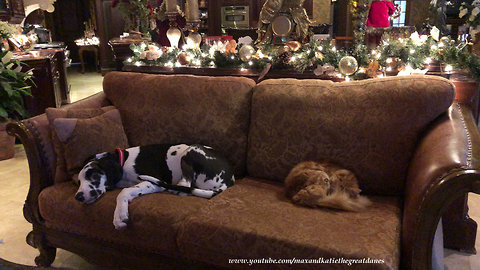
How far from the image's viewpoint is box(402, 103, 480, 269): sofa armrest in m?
1.45

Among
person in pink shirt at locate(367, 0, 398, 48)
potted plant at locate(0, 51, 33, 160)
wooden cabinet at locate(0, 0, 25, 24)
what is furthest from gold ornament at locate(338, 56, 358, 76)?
wooden cabinet at locate(0, 0, 25, 24)

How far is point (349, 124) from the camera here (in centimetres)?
214

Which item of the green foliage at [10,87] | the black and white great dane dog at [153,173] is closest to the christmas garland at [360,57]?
the black and white great dane dog at [153,173]

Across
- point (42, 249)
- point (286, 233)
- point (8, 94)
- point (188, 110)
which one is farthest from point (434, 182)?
point (8, 94)

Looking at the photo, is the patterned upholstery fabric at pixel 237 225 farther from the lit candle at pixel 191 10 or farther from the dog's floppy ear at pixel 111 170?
the lit candle at pixel 191 10

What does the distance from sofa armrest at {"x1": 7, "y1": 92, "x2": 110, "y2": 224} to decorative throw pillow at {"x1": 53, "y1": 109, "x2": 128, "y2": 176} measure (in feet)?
0.33

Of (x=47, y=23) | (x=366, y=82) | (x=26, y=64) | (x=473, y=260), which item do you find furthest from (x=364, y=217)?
(x=47, y=23)

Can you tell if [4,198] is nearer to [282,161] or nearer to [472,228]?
[282,161]

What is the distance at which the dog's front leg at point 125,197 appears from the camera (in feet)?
6.46

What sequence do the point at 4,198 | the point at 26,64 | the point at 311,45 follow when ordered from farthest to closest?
the point at 26,64 < the point at 4,198 < the point at 311,45

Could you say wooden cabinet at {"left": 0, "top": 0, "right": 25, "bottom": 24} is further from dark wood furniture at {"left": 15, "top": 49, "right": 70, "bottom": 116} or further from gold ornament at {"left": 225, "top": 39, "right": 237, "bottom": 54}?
gold ornament at {"left": 225, "top": 39, "right": 237, "bottom": 54}

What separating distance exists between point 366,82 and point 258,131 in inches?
26.3

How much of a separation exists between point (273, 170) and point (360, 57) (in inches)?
40.0

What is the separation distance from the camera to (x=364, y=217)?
1.80 metres
